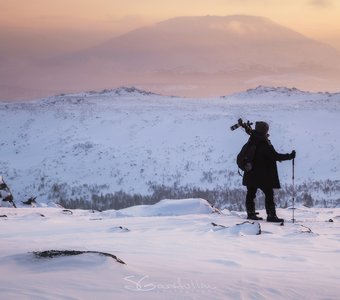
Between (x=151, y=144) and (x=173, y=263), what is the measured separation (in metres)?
48.0

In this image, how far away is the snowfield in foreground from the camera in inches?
142

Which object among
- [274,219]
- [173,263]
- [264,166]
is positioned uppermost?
[264,166]

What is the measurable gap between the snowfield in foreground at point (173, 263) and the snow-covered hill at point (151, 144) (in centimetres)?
2361

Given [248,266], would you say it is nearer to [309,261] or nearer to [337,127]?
[309,261]

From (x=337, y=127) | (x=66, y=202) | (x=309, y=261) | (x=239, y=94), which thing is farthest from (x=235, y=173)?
(x=239, y=94)

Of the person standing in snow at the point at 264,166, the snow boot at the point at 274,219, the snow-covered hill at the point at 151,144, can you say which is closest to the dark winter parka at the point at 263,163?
the person standing in snow at the point at 264,166

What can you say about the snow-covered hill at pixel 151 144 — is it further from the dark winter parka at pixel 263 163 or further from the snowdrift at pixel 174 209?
the dark winter parka at pixel 263 163

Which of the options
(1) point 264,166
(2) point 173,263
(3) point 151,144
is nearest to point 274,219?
(1) point 264,166

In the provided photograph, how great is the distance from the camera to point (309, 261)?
5.61m

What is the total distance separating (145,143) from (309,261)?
47.6 m

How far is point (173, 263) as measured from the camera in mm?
4797

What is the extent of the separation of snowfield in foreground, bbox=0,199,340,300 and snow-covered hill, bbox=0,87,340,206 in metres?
23.6

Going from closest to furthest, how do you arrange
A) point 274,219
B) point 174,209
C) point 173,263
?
point 173,263, point 274,219, point 174,209

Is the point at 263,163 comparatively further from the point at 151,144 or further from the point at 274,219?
the point at 151,144
